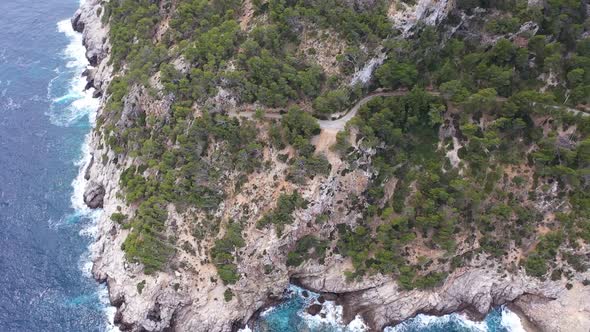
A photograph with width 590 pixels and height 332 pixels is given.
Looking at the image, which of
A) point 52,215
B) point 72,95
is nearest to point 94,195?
point 52,215

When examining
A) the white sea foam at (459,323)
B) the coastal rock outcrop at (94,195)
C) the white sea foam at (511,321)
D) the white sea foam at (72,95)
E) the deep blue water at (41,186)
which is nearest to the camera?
the white sea foam at (511,321)

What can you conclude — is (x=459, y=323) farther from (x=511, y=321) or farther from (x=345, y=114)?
(x=345, y=114)

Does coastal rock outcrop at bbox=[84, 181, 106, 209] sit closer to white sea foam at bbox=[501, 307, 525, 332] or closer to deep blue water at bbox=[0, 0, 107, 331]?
deep blue water at bbox=[0, 0, 107, 331]

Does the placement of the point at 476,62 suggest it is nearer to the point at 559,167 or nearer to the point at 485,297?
the point at 559,167

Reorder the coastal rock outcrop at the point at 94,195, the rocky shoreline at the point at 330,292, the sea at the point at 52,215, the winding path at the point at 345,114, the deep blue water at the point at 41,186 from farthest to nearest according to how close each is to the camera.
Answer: the coastal rock outcrop at the point at 94,195 → the winding path at the point at 345,114 → the deep blue water at the point at 41,186 → the sea at the point at 52,215 → the rocky shoreline at the point at 330,292

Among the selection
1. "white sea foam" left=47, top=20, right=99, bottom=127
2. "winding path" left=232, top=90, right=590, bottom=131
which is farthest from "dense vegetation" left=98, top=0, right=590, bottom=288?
"white sea foam" left=47, top=20, right=99, bottom=127

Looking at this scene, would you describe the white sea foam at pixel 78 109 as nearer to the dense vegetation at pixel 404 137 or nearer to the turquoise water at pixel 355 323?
the dense vegetation at pixel 404 137

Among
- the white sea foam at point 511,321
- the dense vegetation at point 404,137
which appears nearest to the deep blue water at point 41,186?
the dense vegetation at point 404,137

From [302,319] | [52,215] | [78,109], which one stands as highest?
[78,109]
